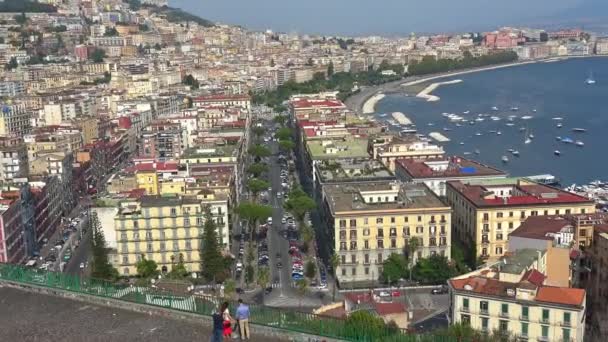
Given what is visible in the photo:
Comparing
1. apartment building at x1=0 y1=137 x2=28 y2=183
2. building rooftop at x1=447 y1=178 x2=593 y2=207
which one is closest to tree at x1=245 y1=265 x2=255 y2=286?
building rooftop at x1=447 y1=178 x2=593 y2=207

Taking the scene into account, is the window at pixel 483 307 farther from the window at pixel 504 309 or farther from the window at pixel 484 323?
the window at pixel 504 309

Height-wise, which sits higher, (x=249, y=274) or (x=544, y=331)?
(x=544, y=331)

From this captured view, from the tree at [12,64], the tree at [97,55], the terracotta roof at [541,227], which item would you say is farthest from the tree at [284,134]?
the tree at [97,55]

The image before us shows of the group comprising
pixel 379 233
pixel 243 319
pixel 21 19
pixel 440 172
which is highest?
pixel 21 19

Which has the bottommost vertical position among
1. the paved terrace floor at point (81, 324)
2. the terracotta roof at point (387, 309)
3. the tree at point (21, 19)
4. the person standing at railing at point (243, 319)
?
the terracotta roof at point (387, 309)

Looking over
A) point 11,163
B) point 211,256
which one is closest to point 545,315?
point 211,256

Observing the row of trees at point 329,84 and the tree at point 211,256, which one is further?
the row of trees at point 329,84

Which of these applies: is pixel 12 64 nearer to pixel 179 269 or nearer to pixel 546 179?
pixel 546 179
